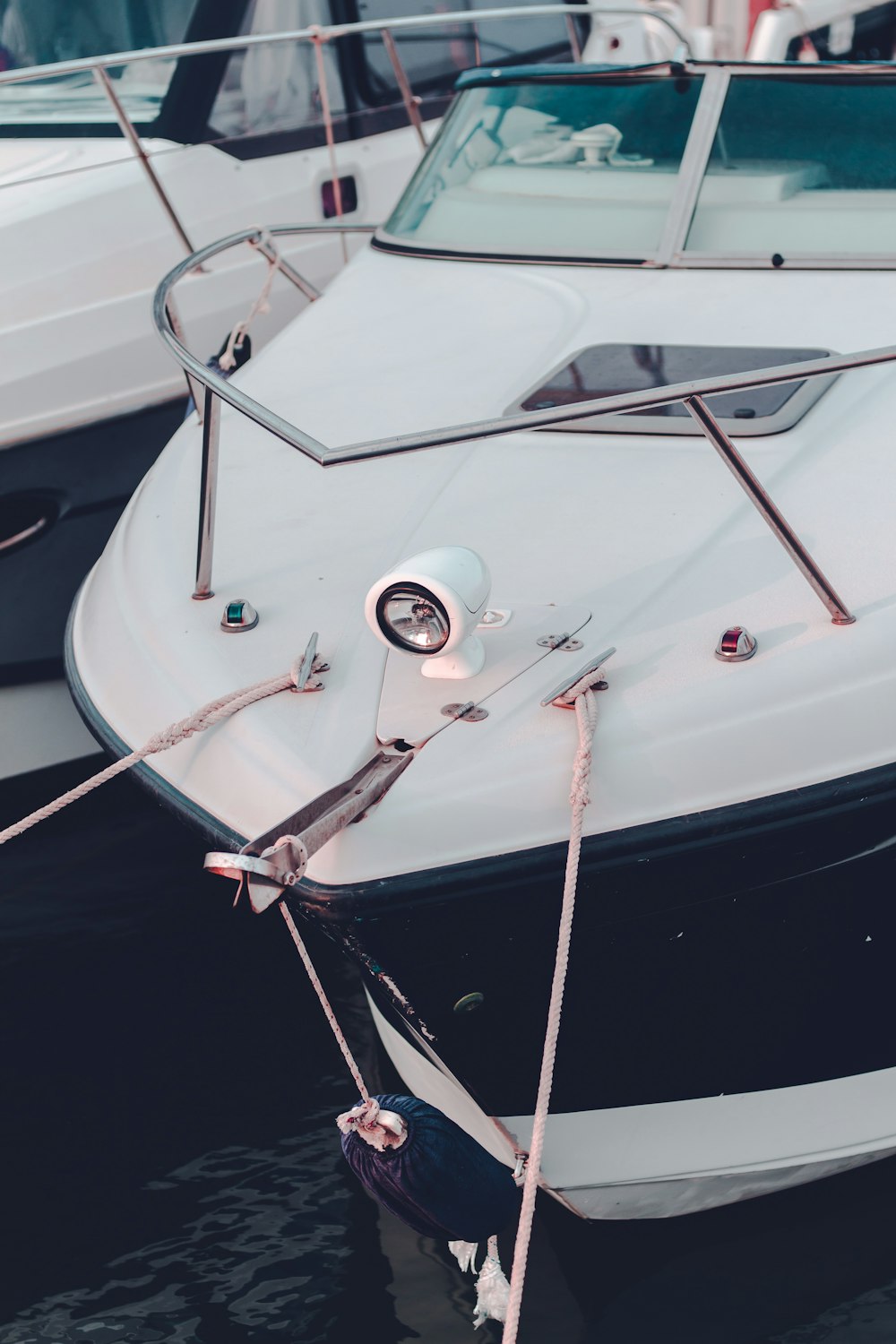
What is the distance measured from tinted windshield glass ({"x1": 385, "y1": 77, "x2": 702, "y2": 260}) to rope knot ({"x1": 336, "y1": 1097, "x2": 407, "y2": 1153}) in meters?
2.11

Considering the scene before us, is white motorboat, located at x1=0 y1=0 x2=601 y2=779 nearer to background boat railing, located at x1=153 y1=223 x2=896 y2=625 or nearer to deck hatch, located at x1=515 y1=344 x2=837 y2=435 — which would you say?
deck hatch, located at x1=515 y1=344 x2=837 y2=435

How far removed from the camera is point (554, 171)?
3.49 meters

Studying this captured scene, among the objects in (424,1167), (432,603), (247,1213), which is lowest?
(247,1213)

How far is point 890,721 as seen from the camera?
2.06 meters

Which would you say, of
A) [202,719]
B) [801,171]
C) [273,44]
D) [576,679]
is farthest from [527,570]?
[273,44]

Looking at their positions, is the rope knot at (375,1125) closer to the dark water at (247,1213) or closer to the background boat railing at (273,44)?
the dark water at (247,1213)

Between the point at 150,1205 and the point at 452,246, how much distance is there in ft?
7.63

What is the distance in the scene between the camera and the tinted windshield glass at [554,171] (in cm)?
334

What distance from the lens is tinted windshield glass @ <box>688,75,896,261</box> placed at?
3176mm

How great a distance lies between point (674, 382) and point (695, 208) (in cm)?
81

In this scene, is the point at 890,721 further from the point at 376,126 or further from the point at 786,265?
the point at 376,126

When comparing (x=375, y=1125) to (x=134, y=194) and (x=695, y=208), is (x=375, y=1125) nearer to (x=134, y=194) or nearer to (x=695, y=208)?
(x=695, y=208)

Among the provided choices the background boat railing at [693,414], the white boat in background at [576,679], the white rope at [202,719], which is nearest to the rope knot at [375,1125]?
the white boat in background at [576,679]

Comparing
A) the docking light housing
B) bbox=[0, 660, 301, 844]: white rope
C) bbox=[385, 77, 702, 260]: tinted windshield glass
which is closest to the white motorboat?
bbox=[385, 77, 702, 260]: tinted windshield glass
